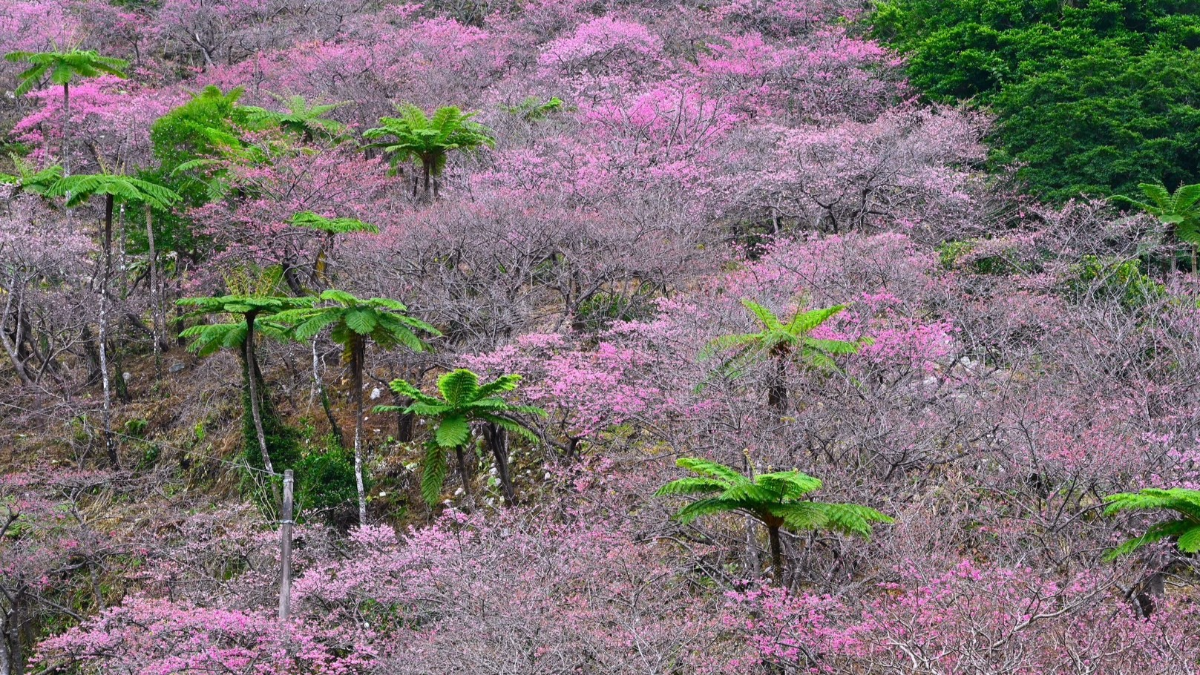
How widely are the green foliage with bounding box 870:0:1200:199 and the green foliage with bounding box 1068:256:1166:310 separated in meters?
3.73

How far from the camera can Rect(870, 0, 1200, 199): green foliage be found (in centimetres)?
2041

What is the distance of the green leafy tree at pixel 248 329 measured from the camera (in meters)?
14.7

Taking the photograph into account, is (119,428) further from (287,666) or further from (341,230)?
(287,666)

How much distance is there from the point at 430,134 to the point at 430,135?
6 centimetres

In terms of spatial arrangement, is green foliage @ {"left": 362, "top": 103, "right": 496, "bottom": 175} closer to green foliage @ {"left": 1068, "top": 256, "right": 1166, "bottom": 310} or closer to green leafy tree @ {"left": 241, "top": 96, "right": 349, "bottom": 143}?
green leafy tree @ {"left": 241, "top": 96, "right": 349, "bottom": 143}

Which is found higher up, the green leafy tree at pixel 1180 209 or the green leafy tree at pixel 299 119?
the green leafy tree at pixel 299 119

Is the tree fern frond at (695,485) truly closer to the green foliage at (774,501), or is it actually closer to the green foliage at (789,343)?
the green foliage at (774,501)

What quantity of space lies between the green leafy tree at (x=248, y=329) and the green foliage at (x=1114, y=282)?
12159 millimetres

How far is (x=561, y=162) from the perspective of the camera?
69.4 ft

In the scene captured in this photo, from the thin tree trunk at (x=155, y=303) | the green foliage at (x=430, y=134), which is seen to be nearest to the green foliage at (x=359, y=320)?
the green foliage at (x=430, y=134)

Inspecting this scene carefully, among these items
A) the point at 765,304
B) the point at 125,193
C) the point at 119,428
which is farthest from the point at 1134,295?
the point at 119,428

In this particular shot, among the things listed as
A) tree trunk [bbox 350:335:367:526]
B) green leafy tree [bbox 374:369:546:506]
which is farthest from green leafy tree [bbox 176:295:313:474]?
green leafy tree [bbox 374:369:546:506]

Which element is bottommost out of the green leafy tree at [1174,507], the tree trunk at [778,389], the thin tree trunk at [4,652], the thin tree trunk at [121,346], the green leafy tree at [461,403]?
the thin tree trunk at [4,652]

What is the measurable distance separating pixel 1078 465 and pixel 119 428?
19.4 metres
